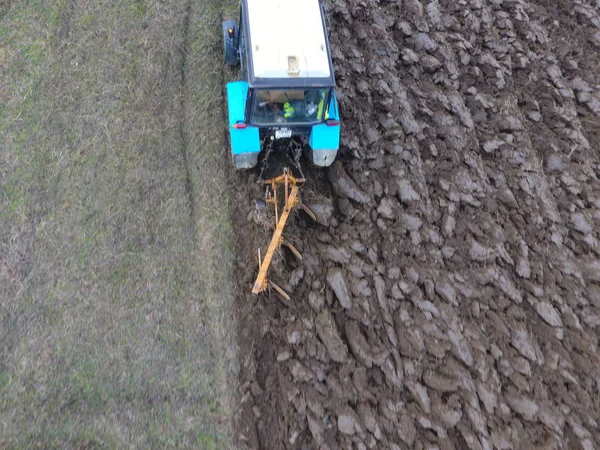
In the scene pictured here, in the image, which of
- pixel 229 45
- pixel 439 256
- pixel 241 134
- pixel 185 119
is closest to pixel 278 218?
pixel 241 134

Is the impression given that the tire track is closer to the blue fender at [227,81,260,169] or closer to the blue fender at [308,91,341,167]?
the blue fender at [227,81,260,169]

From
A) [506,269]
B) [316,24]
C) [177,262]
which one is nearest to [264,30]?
[316,24]

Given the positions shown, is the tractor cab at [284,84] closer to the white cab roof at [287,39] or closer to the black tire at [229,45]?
the white cab roof at [287,39]

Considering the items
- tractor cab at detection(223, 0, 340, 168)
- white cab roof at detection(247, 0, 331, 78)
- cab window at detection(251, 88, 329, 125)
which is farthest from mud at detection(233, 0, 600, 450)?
white cab roof at detection(247, 0, 331, 78)

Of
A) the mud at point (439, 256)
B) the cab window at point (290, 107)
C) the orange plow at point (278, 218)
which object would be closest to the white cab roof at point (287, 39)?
the cab window at point (290, 107)

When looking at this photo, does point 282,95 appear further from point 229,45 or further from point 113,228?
point 113,228

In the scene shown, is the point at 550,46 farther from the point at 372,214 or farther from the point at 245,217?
the point at 245,217
